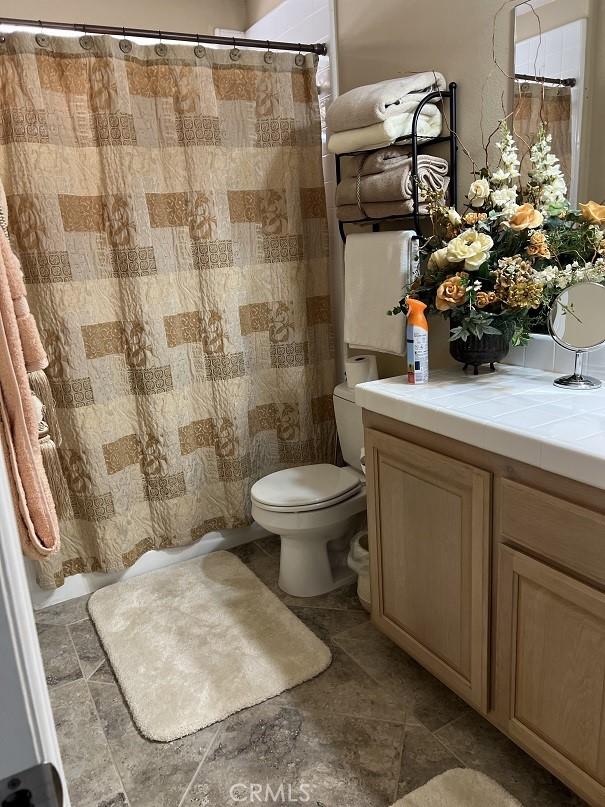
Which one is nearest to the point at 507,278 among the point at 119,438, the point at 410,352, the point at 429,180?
the point at 410,352

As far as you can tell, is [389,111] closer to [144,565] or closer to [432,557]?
[432,557]

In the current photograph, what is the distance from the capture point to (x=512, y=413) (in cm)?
144

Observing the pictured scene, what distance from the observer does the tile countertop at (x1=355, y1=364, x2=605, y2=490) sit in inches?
47.6

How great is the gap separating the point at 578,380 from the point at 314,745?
1214mm

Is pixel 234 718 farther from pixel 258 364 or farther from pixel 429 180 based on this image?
pixel 429 180

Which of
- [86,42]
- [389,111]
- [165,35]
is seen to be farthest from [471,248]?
[86,42]

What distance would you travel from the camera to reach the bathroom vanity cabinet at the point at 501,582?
1.23 metres

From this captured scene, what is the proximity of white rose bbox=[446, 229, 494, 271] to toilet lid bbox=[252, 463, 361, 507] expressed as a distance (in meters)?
0.96

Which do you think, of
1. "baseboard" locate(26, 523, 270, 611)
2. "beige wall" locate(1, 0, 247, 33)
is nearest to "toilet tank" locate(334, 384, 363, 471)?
"baseboard" locate(26, 523, 270, 611)

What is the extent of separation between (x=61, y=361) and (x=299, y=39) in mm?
1772

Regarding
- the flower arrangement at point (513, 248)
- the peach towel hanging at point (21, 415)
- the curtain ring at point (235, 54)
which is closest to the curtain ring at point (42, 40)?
the curtain ring at point (235, 54)

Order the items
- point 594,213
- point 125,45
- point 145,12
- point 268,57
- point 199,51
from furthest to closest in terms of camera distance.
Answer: point 145,12 → point 268,57 → point 199,51 → point 125,45 → point 594,213

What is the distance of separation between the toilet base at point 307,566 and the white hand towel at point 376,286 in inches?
29.0

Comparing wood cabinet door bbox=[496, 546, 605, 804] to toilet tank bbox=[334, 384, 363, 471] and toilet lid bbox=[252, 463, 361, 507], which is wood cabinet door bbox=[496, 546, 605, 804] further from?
toilet tank bbox=[334, 384, 363, 471]
